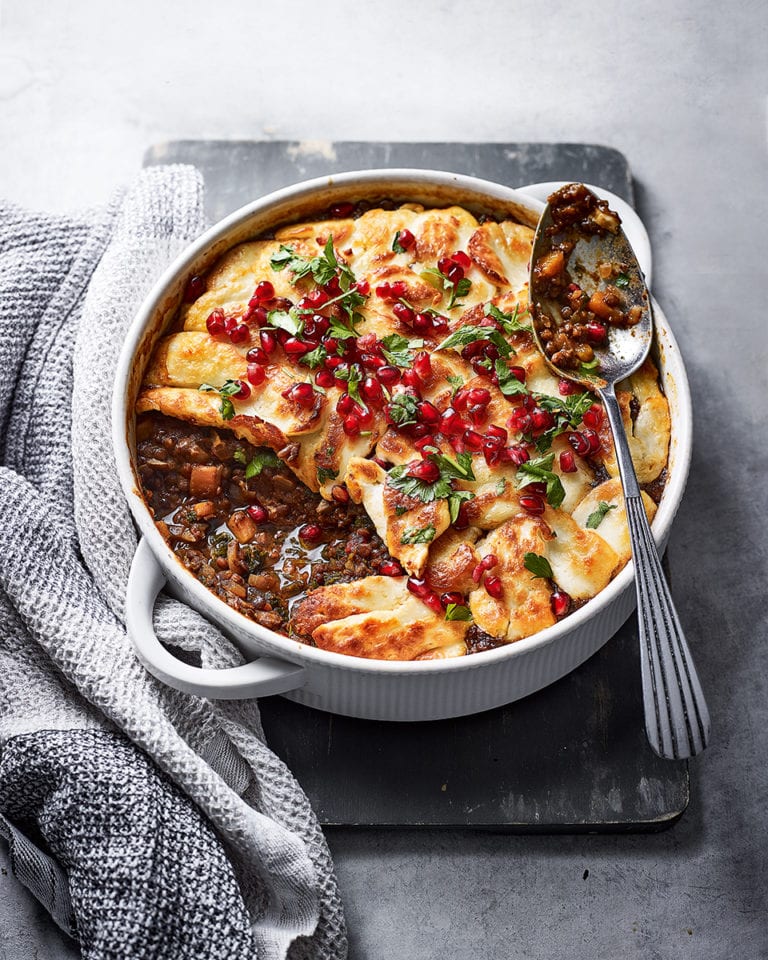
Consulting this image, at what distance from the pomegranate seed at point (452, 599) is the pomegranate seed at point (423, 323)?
880 mm

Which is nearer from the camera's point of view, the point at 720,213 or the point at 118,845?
the point at 118,845

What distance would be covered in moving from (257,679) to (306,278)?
135 cm

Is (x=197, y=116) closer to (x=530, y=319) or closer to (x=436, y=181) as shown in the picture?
(x=436, y=181)

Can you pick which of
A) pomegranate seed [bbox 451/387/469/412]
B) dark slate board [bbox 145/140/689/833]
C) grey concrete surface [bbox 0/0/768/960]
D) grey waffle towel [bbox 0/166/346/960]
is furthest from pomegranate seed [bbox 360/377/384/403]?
grey concrete surface [bbox 0/0/768/960]

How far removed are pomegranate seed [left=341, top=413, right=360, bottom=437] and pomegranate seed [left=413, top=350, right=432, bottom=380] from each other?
25 cm

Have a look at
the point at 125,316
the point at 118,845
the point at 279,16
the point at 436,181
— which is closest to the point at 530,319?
the point at 436,181

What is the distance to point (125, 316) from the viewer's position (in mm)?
3945

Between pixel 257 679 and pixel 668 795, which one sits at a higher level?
pixel 257 679

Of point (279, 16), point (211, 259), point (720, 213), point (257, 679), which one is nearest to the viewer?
point (257, 679)

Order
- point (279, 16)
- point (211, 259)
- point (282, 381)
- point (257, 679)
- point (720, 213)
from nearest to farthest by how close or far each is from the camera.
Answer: point (257, 679) → point (282, 381) → point (211, 259) → point (720, 213) → point (279, 16)

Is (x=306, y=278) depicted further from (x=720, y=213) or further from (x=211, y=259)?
(x=720, y=213)

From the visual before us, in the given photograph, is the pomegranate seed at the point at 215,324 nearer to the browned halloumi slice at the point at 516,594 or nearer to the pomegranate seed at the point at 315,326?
the pomegranate seed at the point at 315,326

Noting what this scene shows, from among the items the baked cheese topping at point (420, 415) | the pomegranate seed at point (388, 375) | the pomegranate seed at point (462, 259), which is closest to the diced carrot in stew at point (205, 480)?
the baked cheese topping at point (420, 415)

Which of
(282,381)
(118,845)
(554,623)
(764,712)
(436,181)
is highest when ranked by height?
(436,181)
